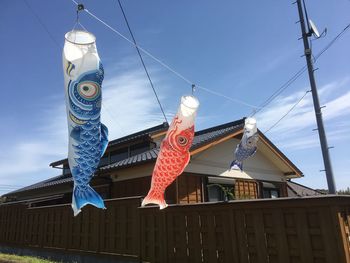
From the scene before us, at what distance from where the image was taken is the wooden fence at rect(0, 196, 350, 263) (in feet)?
17.9

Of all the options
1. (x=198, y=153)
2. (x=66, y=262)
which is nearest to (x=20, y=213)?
(x=66, y=262)

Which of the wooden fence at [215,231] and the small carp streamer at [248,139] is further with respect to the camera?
the small carp streamer at [248,139]

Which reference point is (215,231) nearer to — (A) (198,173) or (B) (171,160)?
(B) (171,160)

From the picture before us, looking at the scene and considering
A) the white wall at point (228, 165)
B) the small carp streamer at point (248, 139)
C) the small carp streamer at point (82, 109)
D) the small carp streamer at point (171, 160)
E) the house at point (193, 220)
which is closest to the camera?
the house at point (193, 220)

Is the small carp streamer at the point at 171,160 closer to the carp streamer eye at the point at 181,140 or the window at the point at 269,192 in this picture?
the carp streamer eye at the point at 181,140

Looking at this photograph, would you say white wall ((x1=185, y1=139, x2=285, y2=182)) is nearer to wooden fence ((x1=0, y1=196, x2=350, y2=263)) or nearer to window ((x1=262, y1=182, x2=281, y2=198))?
window ((x1=262, y1=182, x2=281, y2=198))

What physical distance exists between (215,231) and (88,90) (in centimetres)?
375

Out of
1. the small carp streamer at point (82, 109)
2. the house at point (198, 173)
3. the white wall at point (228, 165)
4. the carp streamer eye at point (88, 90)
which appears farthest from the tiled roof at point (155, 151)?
the carp streamer eye at point (88, 90)

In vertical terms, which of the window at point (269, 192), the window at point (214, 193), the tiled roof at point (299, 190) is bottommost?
the window at point (214, 193)

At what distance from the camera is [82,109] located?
19.5 ft

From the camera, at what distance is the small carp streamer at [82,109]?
5.89 meters

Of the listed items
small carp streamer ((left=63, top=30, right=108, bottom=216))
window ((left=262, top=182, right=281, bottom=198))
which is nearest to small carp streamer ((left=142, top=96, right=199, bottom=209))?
small carp streamer ((left=63, top=30, right=108, bottom=216))

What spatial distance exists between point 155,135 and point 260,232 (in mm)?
8938

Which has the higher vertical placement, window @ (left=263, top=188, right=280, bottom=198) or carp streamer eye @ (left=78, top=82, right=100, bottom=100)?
carp streamer eye @ (left=78, top=82, right=100, bottom=100)
